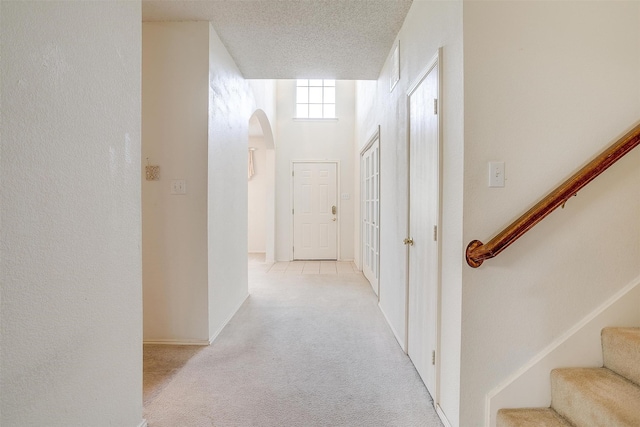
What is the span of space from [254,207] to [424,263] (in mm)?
5927

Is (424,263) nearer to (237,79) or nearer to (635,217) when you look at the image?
(635,217)

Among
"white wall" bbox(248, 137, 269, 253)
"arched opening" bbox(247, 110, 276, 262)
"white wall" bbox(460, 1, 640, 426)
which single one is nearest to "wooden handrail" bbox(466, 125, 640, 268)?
"white wall" bbox(460, 1, 640, 426)

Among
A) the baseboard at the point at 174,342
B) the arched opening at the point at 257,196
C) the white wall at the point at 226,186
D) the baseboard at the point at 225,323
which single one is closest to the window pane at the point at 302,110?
the arched opening at the point at 257,196

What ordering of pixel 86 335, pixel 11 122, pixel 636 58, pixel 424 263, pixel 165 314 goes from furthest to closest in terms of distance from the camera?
pixel 165 314
pixel 424 263
pixel 636 58
pixel 86 335
pixel 11 122

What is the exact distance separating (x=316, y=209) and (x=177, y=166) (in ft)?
13.4

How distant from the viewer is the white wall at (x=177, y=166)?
258cm

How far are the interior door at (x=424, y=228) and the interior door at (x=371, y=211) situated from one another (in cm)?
159

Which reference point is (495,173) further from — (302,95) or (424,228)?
(302,95)

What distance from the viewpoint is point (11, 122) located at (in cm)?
93

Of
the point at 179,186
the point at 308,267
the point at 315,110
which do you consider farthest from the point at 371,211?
the point at 315,110

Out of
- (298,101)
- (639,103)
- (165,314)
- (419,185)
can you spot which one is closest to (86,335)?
(165,314)

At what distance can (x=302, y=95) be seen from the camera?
6.59 metres

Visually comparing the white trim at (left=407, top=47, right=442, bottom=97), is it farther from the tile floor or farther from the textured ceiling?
the tile floor

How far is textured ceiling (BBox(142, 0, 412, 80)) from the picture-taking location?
237 centimetres
